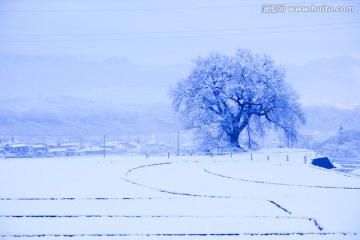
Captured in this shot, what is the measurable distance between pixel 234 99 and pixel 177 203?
2116cm

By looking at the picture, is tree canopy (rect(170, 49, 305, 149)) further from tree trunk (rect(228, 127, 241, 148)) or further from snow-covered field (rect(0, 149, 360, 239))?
snow-covered field (rect(0, 149, 360, 239))

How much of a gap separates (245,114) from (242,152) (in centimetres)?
335

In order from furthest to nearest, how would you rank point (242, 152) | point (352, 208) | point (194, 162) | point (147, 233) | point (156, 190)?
point (242, 152)
point (194, 162)
point (156, 190)
point (352, 208)
point (147, 233)

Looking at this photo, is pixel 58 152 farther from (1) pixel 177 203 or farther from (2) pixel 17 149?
(1) pixel 177 203

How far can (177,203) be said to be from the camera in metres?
13.0

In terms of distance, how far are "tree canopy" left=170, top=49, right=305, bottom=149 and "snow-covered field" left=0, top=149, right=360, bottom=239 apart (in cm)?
1038

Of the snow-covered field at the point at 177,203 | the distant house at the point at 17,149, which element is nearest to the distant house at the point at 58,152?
the distant house at the point at 17,149

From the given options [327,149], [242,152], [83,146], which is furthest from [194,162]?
[327,149]

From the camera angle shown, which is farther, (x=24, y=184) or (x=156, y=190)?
(x=24, y=184)

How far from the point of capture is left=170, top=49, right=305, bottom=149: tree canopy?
3256 centimetres

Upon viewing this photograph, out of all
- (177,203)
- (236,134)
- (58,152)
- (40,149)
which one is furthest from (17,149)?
(177,203)

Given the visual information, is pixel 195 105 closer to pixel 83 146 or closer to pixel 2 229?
pixel 83 146

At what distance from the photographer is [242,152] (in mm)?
32000

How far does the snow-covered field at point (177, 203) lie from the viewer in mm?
9711
